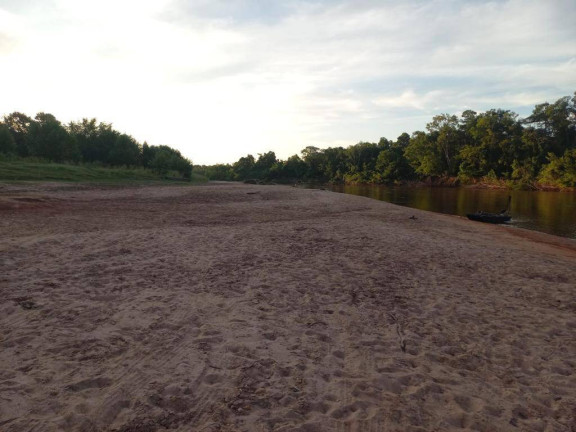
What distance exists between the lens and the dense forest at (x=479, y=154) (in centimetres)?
6825

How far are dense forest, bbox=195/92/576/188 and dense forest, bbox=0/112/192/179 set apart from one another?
207 feet

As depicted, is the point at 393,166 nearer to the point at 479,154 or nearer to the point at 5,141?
the point at 479,154

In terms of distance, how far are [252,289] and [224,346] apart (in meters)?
2.35

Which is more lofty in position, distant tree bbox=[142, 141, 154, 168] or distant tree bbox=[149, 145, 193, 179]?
distant tree bbox=[142, 141, 154, 168]

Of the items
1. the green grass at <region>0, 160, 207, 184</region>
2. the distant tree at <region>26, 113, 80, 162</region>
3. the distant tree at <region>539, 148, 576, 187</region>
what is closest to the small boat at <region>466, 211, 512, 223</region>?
the green grass at <region>0, 160, 207, 184</region>

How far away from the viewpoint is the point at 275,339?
201 inches

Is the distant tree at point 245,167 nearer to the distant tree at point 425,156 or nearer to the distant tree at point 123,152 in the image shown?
the distant tree at point 425,156

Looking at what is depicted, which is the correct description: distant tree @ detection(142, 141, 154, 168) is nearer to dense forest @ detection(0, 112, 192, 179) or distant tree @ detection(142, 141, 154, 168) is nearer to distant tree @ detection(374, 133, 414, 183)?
dense forest @ detection(0, 112, 192, 179)

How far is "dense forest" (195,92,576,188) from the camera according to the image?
68.2 m

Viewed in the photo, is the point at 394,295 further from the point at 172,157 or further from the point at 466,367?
the point at 172,157

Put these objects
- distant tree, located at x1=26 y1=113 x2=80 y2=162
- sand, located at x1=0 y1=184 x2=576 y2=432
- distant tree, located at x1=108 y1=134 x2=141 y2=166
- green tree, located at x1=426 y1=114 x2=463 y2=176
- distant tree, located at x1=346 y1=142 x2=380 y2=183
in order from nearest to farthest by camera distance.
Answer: sand, located at x1=0 y1=184 x2=576 y2=432 < distant tree, located at x1=26 y1=113 x2=80 y2=162 < distant tree, located at x1=108 y1=134 x2=141 y2=166 < green tree, located at x1=426 y1=114 x2=463 y2=176 < distant tree, located at x1=346 y1=142 x2=380 y2=183

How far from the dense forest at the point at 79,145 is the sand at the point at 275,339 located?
47311mm

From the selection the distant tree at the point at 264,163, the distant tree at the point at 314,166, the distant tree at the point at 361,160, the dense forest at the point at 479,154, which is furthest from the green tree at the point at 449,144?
the distant tree at the point at 264,163

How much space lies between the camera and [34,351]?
4.32 meters
